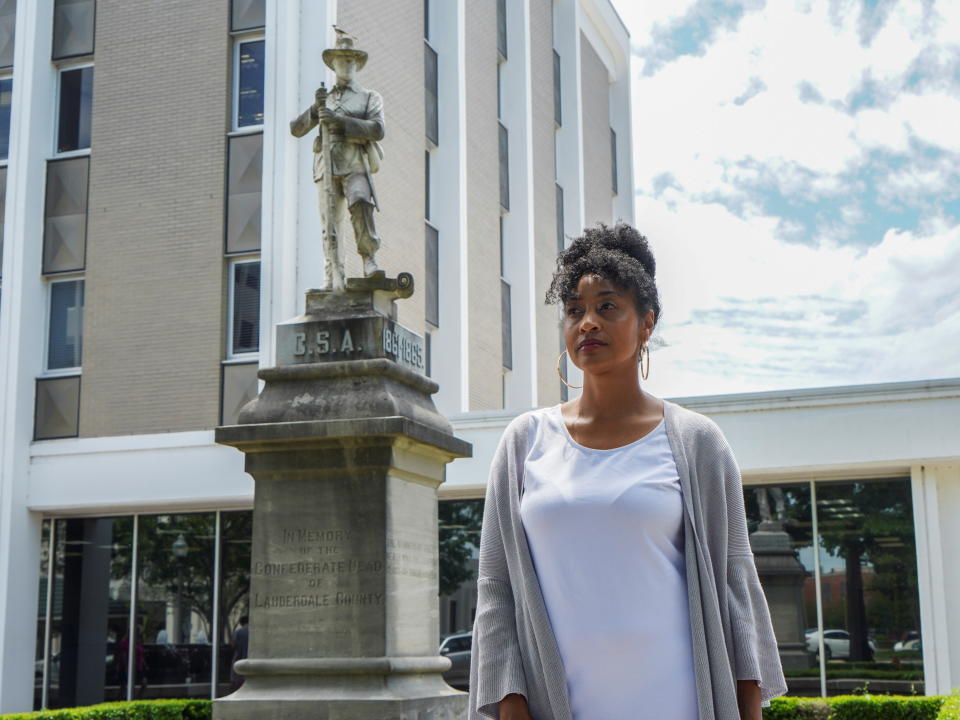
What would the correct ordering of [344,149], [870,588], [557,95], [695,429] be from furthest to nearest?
1. [557,95]
2. [870,588]
3. [344,149]
4. [695,429]

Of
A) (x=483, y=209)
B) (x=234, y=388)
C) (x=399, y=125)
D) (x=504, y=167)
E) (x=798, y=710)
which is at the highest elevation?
(x=504, y=167)

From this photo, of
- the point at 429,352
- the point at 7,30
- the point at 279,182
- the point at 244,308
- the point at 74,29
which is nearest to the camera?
the point at 279,182

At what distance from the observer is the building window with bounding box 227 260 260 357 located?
20219 mm

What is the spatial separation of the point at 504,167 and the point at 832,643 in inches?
573

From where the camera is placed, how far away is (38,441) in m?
21.0

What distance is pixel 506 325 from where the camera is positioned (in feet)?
94.1

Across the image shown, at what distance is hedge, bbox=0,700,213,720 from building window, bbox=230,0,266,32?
35.8ft

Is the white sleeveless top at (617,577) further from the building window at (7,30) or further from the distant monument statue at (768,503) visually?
the building window at (7,30)

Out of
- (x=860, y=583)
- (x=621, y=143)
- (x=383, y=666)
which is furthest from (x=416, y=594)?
(x=621, y=143)

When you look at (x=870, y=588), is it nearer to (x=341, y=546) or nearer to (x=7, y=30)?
(x=341, y=546)

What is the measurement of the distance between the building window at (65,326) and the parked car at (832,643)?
12.7m

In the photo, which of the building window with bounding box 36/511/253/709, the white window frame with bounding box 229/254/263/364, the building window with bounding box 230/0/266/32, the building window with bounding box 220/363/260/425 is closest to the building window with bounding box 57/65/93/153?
the building window with bounding box 230/0/266/32

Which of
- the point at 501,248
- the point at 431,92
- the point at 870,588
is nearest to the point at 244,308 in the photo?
the point at 431,92

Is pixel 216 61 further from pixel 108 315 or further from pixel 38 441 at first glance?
pixel 38 441
